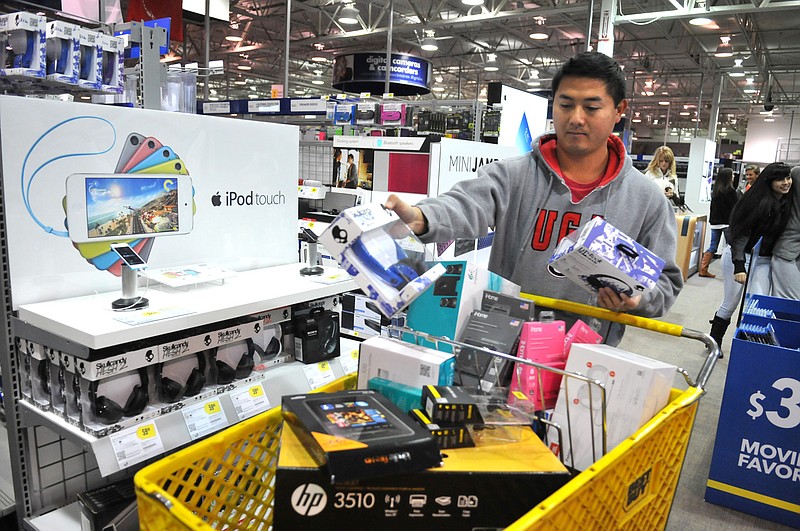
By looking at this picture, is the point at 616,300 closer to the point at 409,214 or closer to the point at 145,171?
the point at 409,214

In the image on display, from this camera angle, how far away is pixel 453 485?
98 cm

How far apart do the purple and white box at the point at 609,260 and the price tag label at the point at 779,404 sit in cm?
193

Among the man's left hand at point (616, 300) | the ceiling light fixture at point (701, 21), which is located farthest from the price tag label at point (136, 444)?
the ceiling light fixture at point (701, 21)

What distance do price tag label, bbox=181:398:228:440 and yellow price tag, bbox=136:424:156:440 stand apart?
10 centimetres

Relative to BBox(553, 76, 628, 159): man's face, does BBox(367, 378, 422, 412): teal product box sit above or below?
below

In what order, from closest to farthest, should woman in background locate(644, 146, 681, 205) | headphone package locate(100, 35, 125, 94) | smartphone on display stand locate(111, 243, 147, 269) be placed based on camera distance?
smartphone on display stand locate(111, 243, 147, 269), headphone package locate(100, 35, 125, 94), woman in background locate(644, 146, 681, 205)

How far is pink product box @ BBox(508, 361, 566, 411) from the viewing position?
1.32m

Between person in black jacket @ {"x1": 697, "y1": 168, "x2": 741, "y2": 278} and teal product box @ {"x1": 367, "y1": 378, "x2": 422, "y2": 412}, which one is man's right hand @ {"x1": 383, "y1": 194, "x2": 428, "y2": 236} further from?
person in black jacket @ {"x1": 697, "y1": 168, "x2": 741, "y2": 278}

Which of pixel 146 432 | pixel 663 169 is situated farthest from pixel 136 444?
pixel 663 169

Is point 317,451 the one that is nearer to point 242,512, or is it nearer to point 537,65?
point 242,512

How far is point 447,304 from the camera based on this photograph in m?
1.46

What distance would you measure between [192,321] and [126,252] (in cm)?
30

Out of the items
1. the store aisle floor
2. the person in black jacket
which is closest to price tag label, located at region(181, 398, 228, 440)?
the store aisle floor

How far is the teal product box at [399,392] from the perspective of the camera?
1.21m
